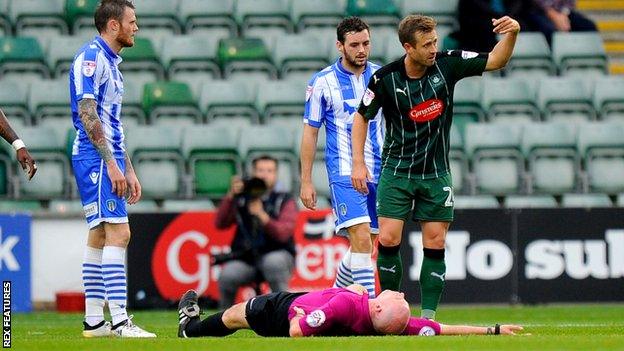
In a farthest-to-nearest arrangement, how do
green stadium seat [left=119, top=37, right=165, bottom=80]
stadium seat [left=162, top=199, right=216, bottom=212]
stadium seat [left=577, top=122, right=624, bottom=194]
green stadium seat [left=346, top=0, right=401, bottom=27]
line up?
1. green stadium seat [left=346, top=0, right=401, bottom=27]
2. green stadium seat [left=119, top=37, right=165, bottom=80]
3. stadium seat [left=577, top=122, right=624, bottom=194]
4. stadium seat [left=162, top=199, right=216, bottom=212]

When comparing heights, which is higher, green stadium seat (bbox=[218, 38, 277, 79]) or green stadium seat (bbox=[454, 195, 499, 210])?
green stadium seat (bbox=[218, 38, 277, 79])

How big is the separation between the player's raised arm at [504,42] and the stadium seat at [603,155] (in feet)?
22.5

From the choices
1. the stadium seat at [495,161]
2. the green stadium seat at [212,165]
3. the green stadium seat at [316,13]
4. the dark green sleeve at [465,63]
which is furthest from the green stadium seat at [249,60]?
the dark green sleeve at [465,63]

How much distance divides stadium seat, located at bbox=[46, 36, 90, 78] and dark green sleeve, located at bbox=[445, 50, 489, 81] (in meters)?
8.77

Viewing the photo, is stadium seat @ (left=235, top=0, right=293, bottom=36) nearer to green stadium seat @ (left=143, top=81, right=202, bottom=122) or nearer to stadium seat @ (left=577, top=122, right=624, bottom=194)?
green stadium seat @ (left=143, top=81, right=202, bottom=122)

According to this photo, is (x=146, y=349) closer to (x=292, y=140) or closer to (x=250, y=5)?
(x=292, y=140)

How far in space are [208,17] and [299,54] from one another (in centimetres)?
161

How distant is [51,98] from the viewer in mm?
17344

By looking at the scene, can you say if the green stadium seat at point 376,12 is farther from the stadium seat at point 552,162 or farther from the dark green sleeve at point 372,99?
the dark green sleeve at point 372,99

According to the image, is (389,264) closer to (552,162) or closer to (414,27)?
(414,27)

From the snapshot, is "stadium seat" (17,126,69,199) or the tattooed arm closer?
the tattooed arm

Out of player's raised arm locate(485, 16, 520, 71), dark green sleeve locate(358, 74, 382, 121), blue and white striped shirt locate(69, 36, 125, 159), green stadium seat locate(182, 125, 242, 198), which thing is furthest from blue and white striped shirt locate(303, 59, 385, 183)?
green stadium seat locate(182, 125, 242, 198)

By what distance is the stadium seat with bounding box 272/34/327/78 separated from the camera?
704 inches

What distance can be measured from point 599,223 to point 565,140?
69.6 inches
